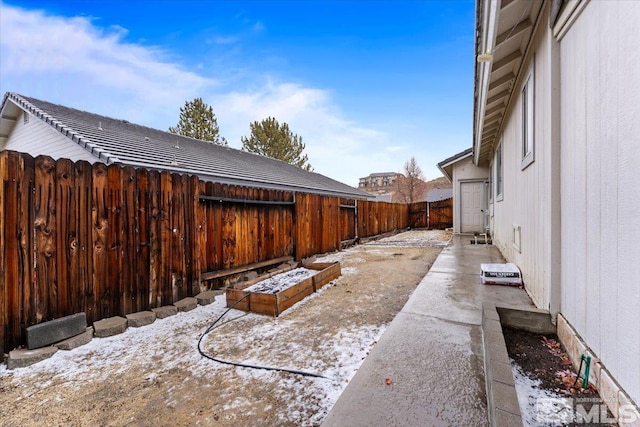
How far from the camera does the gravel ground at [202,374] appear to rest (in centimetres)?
167

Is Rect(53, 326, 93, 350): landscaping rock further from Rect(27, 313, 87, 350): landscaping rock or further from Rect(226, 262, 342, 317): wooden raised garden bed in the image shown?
Rect(226, 262, 342, 317): wooden raised garden bed

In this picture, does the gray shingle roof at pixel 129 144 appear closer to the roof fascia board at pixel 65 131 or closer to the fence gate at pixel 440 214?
the roof fascia board at pixel 65 131

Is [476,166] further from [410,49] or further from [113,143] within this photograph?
[113,143]

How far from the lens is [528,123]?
3.27 m

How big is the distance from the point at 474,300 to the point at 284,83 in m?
12.2

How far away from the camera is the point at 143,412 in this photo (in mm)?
1694

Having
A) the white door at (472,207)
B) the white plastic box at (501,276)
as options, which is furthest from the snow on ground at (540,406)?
the white door at (472,207)

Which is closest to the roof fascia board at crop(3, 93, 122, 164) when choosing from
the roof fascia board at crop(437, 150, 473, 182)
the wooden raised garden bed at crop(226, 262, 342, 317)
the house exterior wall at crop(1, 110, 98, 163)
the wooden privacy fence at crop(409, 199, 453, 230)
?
the house exterior wall at crop(1, 110, 98, 163)

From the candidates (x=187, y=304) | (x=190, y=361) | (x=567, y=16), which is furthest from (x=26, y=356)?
(x=567, y=16)

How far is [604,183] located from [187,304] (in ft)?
13.7

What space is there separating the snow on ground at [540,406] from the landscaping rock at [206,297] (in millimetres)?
3561

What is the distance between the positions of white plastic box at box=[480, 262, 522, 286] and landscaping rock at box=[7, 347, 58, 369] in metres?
4.79

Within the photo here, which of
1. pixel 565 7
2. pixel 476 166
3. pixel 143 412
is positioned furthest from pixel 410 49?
pixel 143 412

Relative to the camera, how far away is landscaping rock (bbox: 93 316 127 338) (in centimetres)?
278
